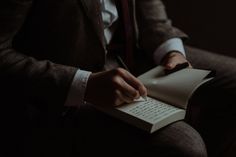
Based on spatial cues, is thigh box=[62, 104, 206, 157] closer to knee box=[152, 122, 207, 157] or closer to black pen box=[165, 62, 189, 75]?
knee box=[152, 122, 207, 157]

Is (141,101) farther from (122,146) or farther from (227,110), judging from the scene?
(227,110)

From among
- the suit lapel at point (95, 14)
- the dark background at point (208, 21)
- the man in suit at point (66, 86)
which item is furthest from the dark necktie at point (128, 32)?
the dark background at point (208, 21)

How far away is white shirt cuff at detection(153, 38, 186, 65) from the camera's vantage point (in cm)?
126

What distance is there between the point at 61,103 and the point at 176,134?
0.85 ft

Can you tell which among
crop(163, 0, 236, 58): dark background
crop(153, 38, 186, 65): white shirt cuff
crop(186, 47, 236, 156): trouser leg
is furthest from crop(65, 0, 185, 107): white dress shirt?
crop(163, 0, 236, 58): dark background

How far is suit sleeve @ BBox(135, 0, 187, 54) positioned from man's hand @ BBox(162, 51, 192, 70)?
0.21 feet

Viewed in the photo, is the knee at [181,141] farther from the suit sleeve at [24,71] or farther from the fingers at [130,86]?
the suit sleeve at [24,71]

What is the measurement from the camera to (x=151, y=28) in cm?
130

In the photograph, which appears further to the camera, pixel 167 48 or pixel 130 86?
pixel 167 48

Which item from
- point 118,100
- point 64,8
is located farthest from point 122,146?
point 64,8

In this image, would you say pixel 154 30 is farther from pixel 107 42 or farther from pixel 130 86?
pixel 130 86

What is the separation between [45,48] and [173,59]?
0.37 m

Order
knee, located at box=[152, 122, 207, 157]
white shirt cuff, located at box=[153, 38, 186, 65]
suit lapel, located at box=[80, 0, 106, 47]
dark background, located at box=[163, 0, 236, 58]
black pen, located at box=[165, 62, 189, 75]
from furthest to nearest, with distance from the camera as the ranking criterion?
dark background, located at box=[163, 0, 236, 58]
white shirt cuff, located at box=[153, 38, 186, 65]
black pen, located at box=[165, 62, 189, 75]
suit lapel, located at box=[80, 0, 106, 47]
knee, located at box=[152, 122, 207, 157]

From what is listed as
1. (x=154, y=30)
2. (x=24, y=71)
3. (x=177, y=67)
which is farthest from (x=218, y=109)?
(x=24, y=71)
